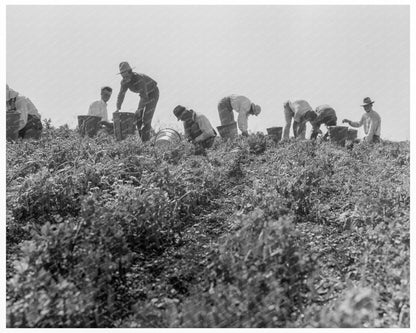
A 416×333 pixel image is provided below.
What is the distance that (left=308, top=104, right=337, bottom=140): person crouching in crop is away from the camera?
1010 cm

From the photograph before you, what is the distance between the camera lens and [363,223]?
10.8 feet

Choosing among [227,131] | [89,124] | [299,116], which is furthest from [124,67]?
[299,116]

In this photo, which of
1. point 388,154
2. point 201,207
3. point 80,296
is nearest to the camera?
point 80,296

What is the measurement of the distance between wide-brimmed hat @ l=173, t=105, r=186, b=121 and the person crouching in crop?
12.2ft

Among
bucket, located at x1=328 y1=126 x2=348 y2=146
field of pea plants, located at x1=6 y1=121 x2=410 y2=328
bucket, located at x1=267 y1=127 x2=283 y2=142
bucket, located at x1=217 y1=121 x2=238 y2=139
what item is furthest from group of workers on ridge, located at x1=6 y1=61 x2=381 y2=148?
field of pea plants, located at x1=6 y1=121 x2=410 y2=328

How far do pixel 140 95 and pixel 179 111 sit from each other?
31.4 inches

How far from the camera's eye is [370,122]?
9289 millimetres

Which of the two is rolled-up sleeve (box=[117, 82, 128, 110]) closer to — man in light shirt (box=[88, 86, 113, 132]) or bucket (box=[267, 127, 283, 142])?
man in light shirt (box=[88, 86, 113, 132])

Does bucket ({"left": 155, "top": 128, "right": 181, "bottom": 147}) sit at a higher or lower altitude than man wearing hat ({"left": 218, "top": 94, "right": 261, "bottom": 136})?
lower

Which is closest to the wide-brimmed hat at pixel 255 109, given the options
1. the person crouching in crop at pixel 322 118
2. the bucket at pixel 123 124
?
the person crouching in crop at pixel 322 118
